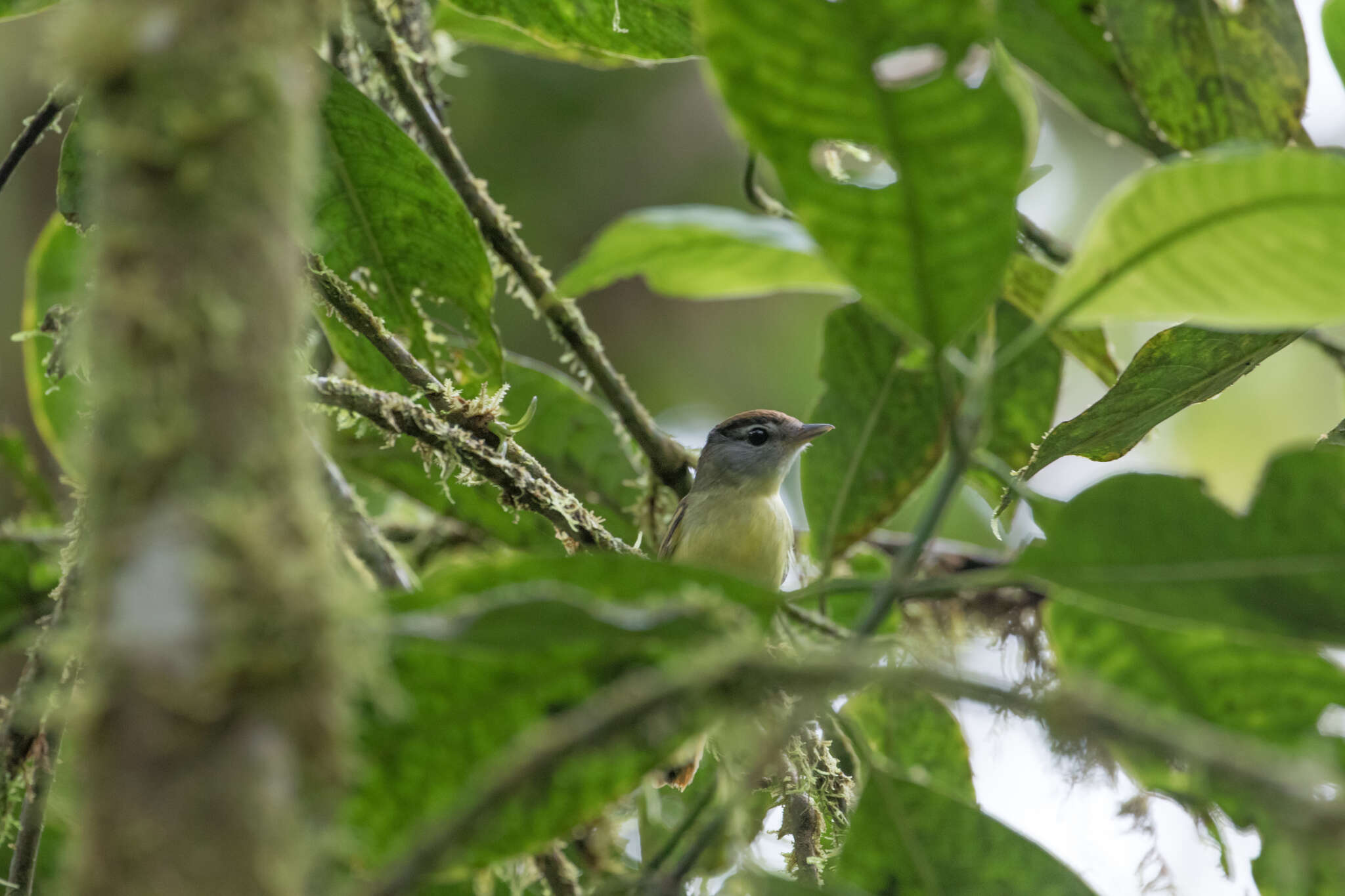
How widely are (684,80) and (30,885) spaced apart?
25.3ft

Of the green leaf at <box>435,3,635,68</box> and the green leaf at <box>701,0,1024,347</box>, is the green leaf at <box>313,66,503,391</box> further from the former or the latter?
the green leaf at <box>701,0,1024,347</box>

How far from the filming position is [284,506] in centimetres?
86

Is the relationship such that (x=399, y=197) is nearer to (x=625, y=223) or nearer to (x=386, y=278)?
(x=386, y=278)

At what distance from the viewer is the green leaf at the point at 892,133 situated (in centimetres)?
118

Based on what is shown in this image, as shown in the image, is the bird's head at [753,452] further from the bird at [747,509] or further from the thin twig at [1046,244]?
the thin twig at [1046,244]

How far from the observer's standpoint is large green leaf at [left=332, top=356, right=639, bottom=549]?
3193 millimetres

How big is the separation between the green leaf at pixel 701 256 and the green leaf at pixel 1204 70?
1.37m

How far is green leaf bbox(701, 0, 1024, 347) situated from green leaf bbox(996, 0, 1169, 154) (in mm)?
1485

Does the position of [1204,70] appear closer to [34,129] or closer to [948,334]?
[948,334]

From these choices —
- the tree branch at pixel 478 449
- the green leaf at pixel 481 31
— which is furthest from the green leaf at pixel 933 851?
the green leaf at pixel 481 31

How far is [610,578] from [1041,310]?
5.56ft

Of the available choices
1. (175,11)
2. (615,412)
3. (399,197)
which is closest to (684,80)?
(615,412)

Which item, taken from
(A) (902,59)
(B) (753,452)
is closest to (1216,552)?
(A) (902,59)

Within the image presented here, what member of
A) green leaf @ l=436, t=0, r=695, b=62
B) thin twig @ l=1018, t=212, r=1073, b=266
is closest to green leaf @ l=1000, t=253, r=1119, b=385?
thin twig @ l=1018, t=212, r=1073, b=266
